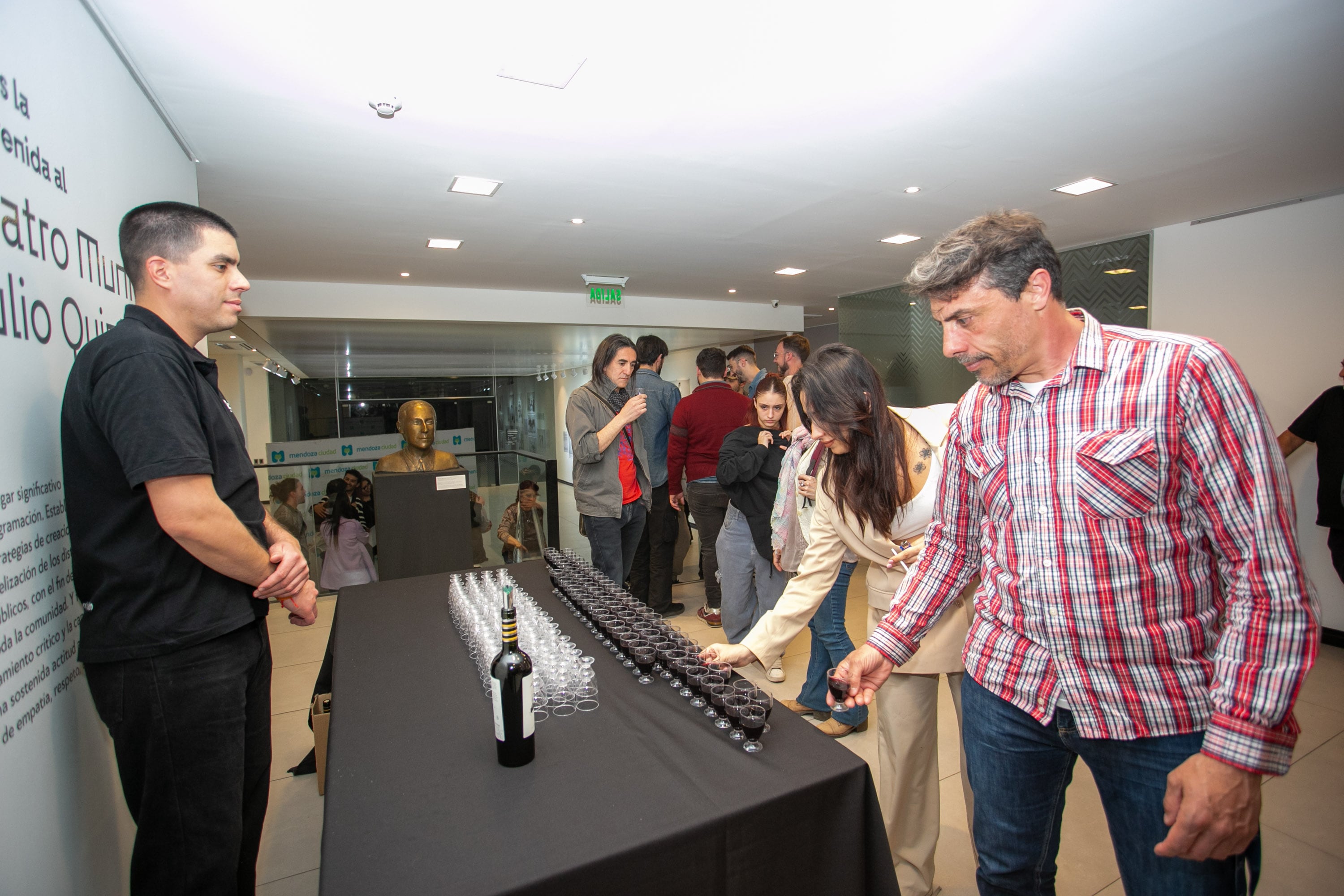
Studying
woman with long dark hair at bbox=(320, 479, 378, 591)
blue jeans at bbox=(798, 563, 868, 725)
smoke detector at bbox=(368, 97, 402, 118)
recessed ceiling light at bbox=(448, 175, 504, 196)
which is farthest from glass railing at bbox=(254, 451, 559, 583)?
smoke detector at bbox=(368, 97, 402, 118)

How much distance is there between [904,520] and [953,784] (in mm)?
Answer: 1368

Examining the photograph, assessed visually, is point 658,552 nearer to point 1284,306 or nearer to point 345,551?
point 345,551

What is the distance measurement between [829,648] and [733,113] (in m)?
2.18

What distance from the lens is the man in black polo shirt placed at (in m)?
1.25

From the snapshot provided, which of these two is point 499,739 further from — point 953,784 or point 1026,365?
point 953,784

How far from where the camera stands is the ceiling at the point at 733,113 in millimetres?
1970

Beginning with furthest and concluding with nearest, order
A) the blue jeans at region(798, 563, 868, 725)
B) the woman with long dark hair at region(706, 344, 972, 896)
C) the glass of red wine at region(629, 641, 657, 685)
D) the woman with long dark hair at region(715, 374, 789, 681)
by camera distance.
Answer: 1. the woman with long dark hair at region(715, 374, 789, 681)
2. the blue jeans at region(798, 563, 868, 725)
3. the woman with long dark hair at region(706, 344, 972, 896)
4. the glass of red wine at region(629, 641, 657, 685)

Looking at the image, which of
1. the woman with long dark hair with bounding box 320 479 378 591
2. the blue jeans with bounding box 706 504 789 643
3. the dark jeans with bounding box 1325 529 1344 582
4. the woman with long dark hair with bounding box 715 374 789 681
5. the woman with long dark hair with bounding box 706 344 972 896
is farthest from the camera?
the woman with long dark hair with bounding box 320 479 378 591

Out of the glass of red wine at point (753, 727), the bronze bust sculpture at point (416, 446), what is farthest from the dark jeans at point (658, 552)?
the glass of red wine at point (753, 727)

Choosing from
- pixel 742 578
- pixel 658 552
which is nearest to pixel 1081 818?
pixel 742 578

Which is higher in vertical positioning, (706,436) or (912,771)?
(706,436)

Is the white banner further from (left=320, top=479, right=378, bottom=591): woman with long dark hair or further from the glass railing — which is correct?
the glass railing

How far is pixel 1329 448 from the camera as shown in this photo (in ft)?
12.6

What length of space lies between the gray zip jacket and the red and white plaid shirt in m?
2.51
